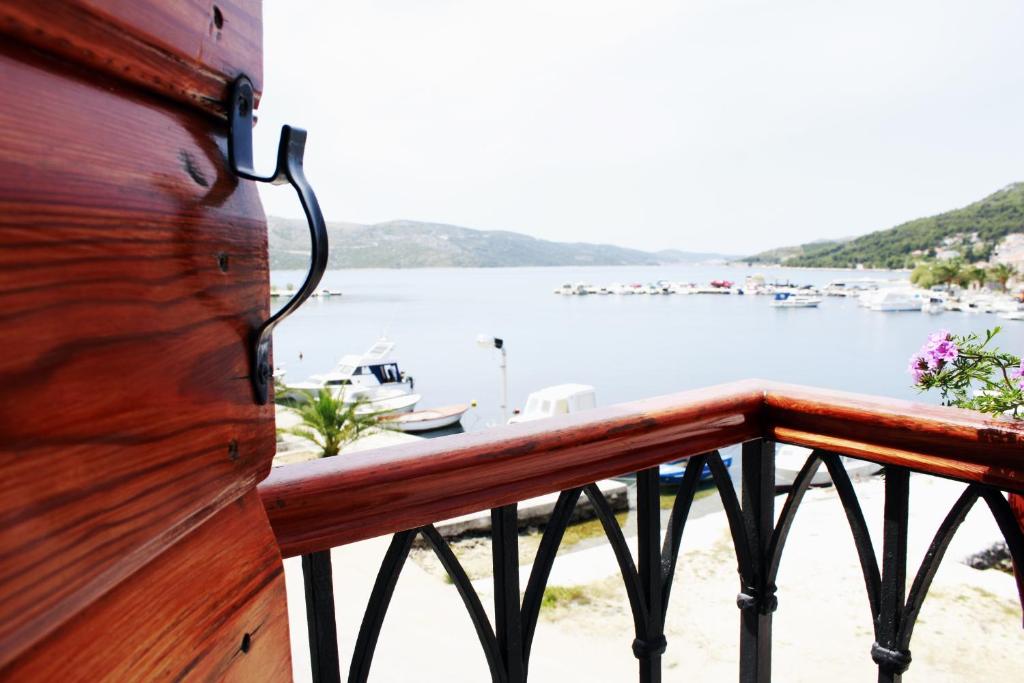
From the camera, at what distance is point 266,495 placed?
26.0 inches

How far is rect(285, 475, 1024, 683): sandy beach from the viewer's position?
479 cm

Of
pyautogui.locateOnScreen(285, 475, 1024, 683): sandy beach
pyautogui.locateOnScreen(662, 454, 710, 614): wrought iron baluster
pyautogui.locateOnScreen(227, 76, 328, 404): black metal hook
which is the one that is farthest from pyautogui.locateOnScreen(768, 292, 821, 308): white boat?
pyautogui.locateOnScreen(227, 76, 328, 404): black metal hook

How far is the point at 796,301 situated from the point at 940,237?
22670mm

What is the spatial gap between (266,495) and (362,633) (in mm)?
242

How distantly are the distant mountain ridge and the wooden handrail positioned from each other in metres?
0.28

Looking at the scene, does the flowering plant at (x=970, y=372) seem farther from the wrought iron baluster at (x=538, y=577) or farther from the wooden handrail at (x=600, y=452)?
the wrought iron baluster at (x=538, y=577)

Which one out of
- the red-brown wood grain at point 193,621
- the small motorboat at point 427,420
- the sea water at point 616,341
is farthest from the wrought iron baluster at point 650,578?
the small motorboat at point 427,420

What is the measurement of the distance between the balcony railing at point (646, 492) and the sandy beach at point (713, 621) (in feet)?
12.7

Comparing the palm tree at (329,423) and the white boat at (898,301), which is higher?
the white boat at (898,301)

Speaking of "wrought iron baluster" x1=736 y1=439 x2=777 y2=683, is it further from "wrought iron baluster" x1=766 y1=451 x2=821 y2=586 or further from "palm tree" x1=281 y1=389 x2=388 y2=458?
"palm tree" x1=281 y1=389 x2=388 y2=458

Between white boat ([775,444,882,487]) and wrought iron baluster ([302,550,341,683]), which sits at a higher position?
wrought iron baluster ([302,550,341,683])

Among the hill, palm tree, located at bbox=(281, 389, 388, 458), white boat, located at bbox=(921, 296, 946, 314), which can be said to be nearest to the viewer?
palm tree, located at bbox=(281, 389, 388, 458)

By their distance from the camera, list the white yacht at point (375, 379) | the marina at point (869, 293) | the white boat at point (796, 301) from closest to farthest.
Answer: the white yacht at point (375, 379) → the marina at point (869, 293) → the white boat at point (796, 301)

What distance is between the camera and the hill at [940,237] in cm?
1906
